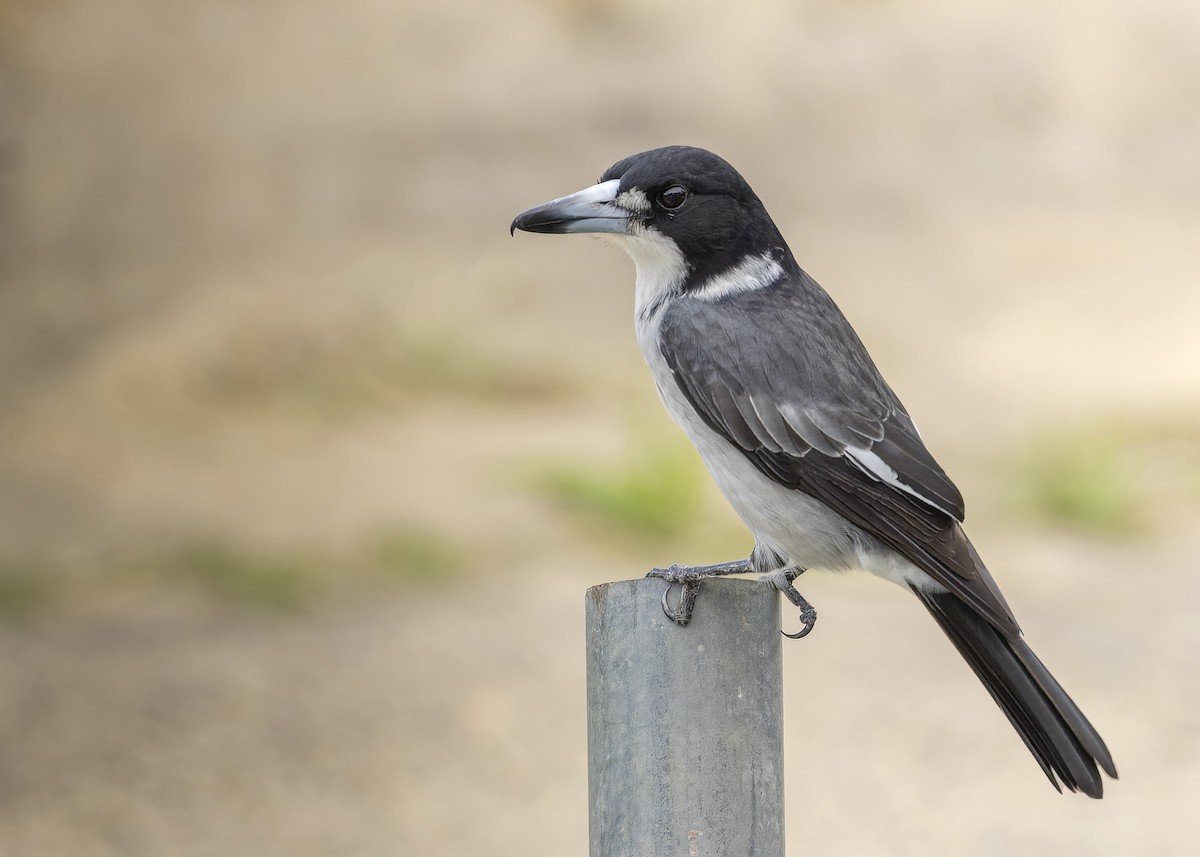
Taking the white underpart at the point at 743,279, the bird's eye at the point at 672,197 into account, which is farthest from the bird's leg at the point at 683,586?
the bird's eye at the point at 672,197

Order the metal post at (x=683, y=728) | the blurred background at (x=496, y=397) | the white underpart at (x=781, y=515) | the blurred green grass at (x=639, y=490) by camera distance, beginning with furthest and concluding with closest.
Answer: the blurred green grass at (x=639, y=490), the blurred background at (x=496, y=397), the white underpart at (x=781, y=515), the metal post at (x=683, y=728)

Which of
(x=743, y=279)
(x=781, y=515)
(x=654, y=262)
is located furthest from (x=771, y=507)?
(x=654, y=262)

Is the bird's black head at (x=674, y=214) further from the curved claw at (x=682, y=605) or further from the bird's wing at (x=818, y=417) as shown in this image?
the curved claw at (x=682, y=605)

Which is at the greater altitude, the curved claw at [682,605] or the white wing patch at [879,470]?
the white wing patch at [879,470]

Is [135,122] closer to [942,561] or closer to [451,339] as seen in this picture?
[451,339]

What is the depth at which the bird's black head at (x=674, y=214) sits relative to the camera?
3.81 meters

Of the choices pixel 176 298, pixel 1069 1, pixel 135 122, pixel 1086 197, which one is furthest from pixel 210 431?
pixel 1069 1

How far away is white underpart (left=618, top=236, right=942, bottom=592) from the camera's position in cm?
356

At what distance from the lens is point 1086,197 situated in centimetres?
1330

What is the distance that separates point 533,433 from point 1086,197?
5216 millimetres

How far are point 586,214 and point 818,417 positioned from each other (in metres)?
0.73

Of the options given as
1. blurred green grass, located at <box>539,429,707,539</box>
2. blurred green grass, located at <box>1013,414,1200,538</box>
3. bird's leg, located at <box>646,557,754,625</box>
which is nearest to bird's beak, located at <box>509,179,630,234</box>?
bird's leg, located at <box>646,557,754,625</box>

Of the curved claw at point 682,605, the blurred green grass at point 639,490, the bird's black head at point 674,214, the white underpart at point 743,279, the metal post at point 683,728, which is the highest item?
the blurred green grass at point 639,490

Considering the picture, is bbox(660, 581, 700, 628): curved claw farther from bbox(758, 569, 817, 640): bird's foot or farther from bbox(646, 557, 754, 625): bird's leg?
bbox(758, 569, 817, 640): bird's foot
